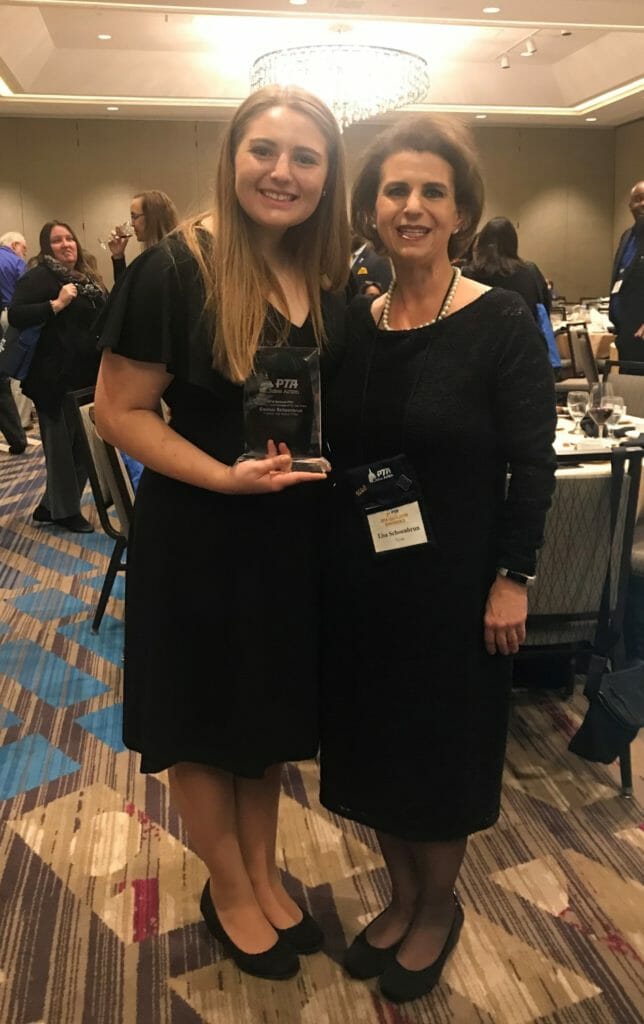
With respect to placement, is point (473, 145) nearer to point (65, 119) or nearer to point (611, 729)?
point (611, 729)

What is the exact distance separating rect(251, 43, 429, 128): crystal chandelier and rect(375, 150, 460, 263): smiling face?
19.8ft

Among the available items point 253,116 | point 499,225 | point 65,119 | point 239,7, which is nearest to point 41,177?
point 65,119

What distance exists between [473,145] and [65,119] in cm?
998

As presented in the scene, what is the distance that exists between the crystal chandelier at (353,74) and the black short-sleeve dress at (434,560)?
20.4ft

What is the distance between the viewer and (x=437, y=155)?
4.46 feet

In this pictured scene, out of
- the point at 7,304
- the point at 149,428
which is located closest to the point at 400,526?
the point at 149,428

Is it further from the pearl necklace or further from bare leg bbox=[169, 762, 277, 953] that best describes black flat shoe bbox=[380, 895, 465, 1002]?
the pearl necklace

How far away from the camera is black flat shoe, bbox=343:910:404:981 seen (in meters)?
1.64

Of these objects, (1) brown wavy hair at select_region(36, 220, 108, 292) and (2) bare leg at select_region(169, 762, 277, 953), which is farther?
(1) brown wavy hair at select_region(36, 220, 108, 292)

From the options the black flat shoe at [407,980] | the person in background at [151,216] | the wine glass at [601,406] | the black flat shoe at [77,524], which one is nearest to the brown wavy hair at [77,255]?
the person in background at [151,216]

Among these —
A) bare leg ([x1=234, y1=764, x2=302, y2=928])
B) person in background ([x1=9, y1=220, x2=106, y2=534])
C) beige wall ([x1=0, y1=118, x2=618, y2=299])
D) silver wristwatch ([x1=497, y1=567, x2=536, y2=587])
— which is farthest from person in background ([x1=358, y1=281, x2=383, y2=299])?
beige wall ([x1=0, y1=118, x2=618, y2=299])

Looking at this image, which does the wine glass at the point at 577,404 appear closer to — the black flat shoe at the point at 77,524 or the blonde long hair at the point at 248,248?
the blonde long hair at the point at 248,248

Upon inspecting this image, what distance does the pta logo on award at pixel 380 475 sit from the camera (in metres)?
1.36

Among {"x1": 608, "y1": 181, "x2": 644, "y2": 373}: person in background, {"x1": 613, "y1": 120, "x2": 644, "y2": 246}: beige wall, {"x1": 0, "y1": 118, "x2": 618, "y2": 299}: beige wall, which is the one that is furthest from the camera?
{"x1": 613, "y1": 120, "x2": 644, "y2": 246}: beige wall
